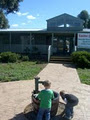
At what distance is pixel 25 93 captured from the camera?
9.30m

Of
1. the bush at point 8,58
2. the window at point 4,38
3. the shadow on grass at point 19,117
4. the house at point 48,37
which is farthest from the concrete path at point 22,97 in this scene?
the window at point 4,38

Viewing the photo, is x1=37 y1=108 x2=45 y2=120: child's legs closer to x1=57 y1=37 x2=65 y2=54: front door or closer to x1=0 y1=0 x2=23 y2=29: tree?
x1=57 y1=37 x2=65 y2=54: front door

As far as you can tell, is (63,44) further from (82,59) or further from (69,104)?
(69,104)

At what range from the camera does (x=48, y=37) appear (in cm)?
2898

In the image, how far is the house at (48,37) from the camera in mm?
26141

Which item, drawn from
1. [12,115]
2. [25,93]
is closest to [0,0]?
[25,93]

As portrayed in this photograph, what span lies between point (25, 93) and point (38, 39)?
65.6 feet

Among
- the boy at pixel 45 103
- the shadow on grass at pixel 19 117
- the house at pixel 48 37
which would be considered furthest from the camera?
the house at pixel 48 37

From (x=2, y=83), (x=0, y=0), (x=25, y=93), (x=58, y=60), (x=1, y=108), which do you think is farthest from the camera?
(x=0, y=0)

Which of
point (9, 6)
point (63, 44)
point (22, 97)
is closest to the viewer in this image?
point (22, 97)

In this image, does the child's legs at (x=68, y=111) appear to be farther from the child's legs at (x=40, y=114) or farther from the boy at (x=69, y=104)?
the child's legs at (x=40, y=114)

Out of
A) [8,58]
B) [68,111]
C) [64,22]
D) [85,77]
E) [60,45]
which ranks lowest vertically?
[85,77]

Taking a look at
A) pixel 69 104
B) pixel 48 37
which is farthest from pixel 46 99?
pixel 48 37

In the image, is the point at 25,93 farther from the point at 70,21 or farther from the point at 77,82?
the point at 70,21
